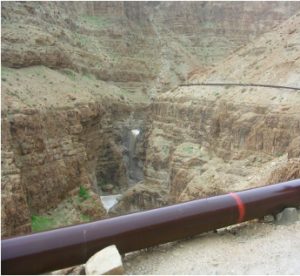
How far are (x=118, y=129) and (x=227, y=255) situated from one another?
189 feet

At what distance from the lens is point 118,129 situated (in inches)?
2586

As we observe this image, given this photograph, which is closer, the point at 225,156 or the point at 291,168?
the point at 291,168

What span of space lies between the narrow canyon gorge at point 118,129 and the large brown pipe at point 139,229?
3.81 metres

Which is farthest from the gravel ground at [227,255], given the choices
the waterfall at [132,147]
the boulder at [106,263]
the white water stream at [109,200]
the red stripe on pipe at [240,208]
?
the waterfall at [132,147]

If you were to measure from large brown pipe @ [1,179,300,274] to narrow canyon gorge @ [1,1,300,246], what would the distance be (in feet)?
12.5

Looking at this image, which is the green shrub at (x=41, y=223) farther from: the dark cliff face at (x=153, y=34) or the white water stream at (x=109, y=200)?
the dark cliff face at (x=153, y=34)

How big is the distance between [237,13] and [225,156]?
207 feet

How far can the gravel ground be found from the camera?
7.88 metres

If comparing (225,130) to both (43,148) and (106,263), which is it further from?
(106,263)

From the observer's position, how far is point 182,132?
41.7 meters

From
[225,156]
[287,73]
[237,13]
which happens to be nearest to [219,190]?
[225,156]

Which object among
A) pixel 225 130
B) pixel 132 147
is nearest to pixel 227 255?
pixel 225 130

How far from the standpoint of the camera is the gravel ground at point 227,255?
25.8ft

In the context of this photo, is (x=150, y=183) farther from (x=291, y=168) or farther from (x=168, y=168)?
(x=291, y=168)
